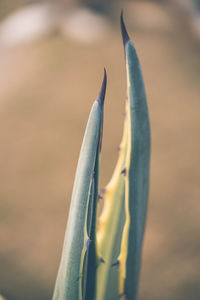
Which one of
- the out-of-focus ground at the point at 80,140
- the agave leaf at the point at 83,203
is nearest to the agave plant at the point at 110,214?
the agave leaf at the point at 83,203

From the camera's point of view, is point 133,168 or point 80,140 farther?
point 80,140

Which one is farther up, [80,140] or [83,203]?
[80,140]

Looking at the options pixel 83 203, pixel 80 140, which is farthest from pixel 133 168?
pixel 80 140

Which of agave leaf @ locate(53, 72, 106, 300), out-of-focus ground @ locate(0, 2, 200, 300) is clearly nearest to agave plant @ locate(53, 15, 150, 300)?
agave leaf @ locate(53, 72, 106, 300)

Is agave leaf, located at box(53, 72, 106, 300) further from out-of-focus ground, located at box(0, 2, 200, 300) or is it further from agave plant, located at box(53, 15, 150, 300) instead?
out-of-focus ground, located at box(0, 2, 200, 300)

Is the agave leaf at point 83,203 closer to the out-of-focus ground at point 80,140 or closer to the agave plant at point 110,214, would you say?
the agave plant at point 110,214

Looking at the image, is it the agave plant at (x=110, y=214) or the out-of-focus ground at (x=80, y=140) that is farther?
the out-of-focus ground at (x=80, y=140)

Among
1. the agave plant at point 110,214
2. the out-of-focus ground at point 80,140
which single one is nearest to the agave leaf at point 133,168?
the agave plant at point 110,214

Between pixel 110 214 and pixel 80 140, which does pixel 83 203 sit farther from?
pixel 80 140
